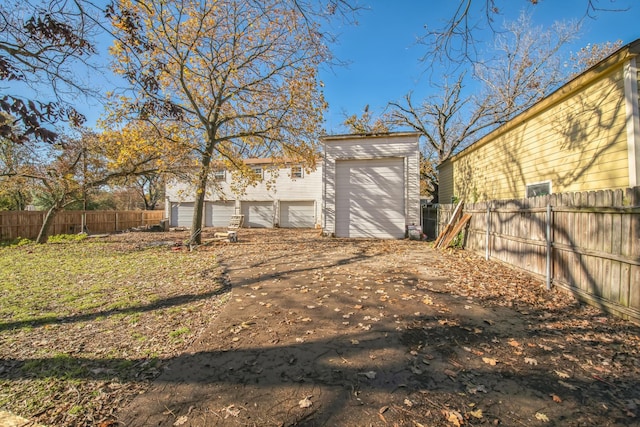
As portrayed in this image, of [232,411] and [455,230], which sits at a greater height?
[455,230]

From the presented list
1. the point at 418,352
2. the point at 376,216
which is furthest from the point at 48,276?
the point at 376,216

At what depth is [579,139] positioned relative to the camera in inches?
240

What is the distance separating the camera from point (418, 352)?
10.1 feet

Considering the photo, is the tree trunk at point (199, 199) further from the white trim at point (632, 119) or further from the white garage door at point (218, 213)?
the white garage door at point (218, 213)

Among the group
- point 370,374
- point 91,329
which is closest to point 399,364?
point 370,374

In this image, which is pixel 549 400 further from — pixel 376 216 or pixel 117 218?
pixel 117 218

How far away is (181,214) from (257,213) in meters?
7.11

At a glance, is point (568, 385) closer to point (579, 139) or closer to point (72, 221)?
point (579, 139)

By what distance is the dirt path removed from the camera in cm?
220

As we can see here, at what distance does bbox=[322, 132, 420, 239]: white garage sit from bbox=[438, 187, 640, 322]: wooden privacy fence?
610 centimetres

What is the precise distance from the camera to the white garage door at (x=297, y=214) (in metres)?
22.4

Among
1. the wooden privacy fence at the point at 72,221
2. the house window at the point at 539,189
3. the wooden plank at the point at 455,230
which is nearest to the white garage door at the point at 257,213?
the wooden privacy fence at the point at 72,221

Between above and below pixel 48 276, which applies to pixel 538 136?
above

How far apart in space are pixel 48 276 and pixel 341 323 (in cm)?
704
